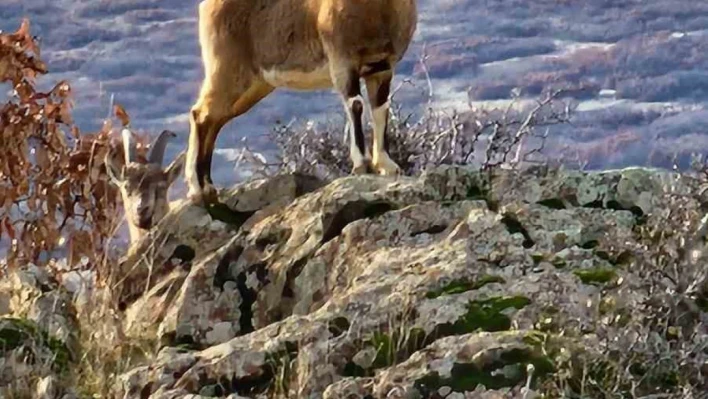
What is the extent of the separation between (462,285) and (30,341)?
73.7 inches

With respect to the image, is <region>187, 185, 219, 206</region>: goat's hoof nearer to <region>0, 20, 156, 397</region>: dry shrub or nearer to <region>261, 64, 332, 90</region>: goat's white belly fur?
<region>261, 64, 332, 90</region>: goat's white belly fur

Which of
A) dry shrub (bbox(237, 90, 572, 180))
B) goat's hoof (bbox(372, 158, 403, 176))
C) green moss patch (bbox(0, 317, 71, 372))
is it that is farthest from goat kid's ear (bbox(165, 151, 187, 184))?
green moss patch (bbox(0, 317, 71, 372))

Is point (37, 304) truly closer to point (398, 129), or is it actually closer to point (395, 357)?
point (395, 357)

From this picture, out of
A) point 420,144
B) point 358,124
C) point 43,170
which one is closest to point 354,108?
point 358,124

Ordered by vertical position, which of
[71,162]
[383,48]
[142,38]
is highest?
[383,48]

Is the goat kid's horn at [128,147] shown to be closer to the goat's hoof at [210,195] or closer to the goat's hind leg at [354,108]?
the goat's hoof at [210,195]

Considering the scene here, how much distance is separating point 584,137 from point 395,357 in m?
31.1

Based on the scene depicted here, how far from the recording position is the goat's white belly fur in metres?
10.2

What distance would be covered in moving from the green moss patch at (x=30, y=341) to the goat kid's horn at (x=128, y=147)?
9.38ft

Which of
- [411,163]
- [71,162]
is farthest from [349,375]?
[71,162]

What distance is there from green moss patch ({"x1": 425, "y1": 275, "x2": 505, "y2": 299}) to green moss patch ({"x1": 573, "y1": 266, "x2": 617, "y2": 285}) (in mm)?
318

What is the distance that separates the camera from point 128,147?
10820 mm

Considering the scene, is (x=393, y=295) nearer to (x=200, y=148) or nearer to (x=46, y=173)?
(x=200, y=148)

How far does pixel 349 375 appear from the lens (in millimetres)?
6973
